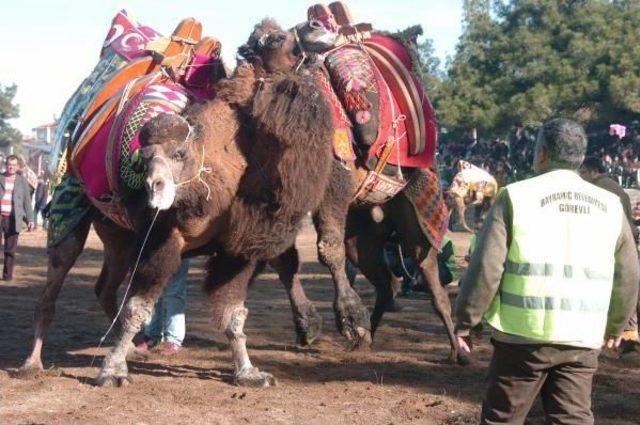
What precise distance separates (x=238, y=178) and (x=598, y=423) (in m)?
2.71

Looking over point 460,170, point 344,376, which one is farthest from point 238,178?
point 460,170

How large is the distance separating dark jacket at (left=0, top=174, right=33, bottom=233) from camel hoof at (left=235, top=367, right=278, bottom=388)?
9.33m

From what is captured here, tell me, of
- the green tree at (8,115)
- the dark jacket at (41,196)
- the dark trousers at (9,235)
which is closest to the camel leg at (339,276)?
the dark trousers at (9,235)

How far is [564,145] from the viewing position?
448cm

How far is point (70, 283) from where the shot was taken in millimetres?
14617

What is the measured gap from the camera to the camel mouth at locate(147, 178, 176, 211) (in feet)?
20.2

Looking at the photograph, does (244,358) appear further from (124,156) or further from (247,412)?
(124,156)

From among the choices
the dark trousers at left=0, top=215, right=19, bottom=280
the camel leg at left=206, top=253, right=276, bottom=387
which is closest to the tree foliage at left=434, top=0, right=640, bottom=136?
the dark trousers at left=0, top=215, right=19, bottom=280

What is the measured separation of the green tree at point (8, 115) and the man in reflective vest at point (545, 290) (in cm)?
7264

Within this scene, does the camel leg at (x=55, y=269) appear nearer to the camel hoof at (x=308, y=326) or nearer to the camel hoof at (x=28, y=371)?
the camel hoof at (x=28, y=371)

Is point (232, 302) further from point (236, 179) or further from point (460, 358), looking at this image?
point (460, 358)

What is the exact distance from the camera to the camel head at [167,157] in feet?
20.3

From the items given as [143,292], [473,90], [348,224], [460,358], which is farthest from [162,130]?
[473,90]

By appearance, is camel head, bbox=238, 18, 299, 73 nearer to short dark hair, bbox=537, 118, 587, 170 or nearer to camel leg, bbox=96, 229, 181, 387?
camel leg, bbox=96, 229, 181, 387
